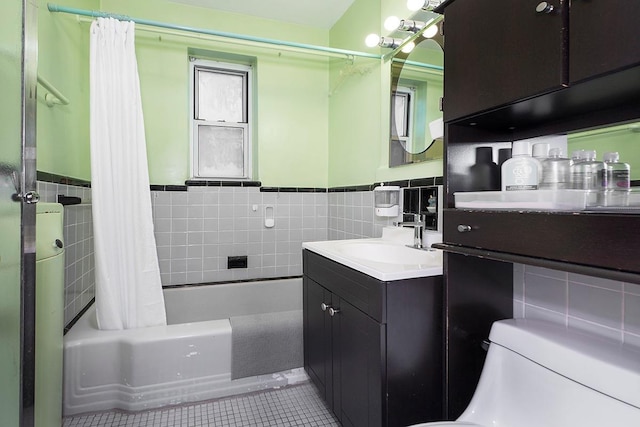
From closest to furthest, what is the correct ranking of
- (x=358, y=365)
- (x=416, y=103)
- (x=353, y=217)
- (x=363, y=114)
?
(x=358, y=365), (x=416, y=103), (x=363, y=114), (x=353, y=217)

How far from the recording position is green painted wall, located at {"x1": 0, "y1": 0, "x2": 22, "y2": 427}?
0.85 meters

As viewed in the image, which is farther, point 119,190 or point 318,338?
point 119,190

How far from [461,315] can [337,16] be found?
2.52 metres

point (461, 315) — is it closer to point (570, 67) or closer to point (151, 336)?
point (570, 67)

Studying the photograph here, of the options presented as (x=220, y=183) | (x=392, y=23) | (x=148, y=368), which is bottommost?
(x=148, y=368)

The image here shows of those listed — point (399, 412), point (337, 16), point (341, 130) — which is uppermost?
point (337, 16)

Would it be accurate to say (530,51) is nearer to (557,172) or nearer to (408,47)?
(557,172)

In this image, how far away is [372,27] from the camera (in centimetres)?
218

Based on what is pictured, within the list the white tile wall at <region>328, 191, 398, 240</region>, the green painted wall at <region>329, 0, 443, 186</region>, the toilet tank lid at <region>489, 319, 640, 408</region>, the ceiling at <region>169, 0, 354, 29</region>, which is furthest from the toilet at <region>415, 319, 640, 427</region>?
the ceiling at <region>169, 0, 354, 29</region>

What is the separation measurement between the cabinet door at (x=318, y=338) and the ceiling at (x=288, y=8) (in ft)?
6.72

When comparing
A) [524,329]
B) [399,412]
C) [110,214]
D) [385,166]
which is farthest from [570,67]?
[110,214]

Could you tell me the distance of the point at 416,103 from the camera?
1798 millimetres

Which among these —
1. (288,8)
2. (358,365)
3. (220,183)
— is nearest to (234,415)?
(358,365)

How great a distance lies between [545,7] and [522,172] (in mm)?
365
